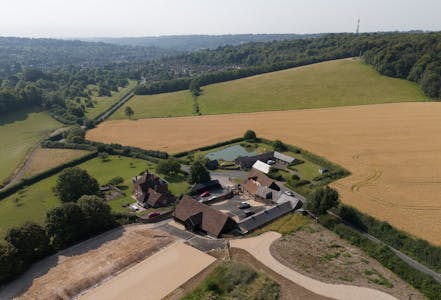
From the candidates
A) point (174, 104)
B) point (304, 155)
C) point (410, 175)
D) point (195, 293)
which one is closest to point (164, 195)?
point (195, 293)

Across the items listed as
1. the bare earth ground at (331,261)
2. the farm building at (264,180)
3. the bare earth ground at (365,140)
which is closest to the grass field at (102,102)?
the bare earth ground at (365,140)

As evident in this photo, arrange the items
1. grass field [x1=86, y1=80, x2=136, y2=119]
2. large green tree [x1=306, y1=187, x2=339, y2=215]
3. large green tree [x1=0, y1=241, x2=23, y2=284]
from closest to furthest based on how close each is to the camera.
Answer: large green tree [x1=0, y1=241, x2=23, y2=284] < large green tree [x1=306, y1=187, x2=339, y2=215] < grass field [x1=86, y1=80, x2=136, y2=119]

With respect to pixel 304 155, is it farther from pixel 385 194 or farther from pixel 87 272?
pixel 87 272

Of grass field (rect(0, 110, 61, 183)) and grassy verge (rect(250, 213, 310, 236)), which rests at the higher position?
grassy verge (rect(250, 213, 310, 236))

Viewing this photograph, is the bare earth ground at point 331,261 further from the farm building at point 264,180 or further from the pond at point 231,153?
the pond at point 231,153

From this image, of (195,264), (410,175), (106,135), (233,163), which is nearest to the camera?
(195,264)

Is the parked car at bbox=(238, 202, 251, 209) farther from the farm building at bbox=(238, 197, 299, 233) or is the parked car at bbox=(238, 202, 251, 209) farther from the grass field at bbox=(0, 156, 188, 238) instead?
the grass field at bbox=(0, 156, 188, 238)

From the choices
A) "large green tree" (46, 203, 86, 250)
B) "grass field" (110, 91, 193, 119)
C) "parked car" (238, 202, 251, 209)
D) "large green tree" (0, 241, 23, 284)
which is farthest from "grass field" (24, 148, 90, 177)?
"parked car" (238, 202, 251, 209)
